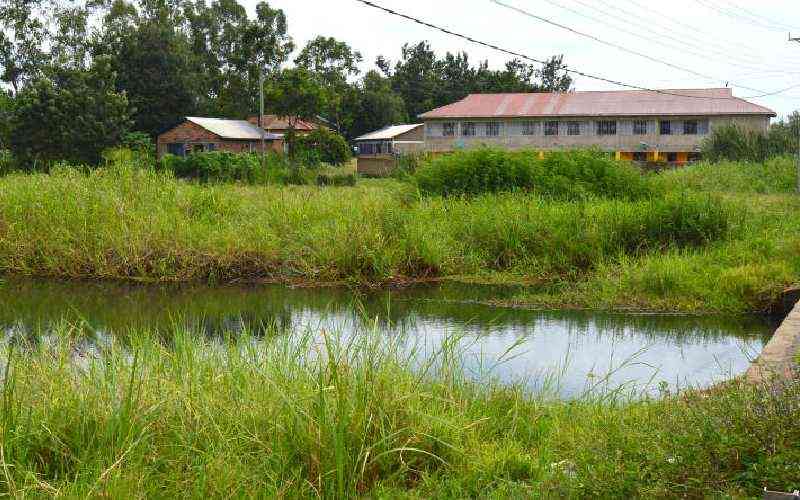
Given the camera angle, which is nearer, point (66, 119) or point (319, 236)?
point (319, 236)

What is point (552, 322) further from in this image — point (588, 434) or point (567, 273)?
point (588, 434)

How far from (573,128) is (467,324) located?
109ft

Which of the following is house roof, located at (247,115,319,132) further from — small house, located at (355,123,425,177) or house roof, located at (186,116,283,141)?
small house, located at (355,123,425,177)

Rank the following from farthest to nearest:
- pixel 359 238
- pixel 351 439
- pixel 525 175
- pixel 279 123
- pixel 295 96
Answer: pixel 279 123
pixel 295 96
pixel 525 175
pixel 359 238
pixel 351 439

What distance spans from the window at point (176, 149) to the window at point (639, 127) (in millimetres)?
20798

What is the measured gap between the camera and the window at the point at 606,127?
42156 mm

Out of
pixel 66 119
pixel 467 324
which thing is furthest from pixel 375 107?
pixel 467 324

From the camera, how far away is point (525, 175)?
19.4 meters

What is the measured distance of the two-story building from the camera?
40.4m

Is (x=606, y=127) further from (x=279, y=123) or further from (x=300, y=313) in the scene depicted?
(x=300, y=313)

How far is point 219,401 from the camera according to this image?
532 cm

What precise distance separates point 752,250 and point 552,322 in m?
4.04

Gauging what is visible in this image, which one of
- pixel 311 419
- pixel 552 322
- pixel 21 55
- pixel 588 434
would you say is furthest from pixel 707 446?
pixel 21 55

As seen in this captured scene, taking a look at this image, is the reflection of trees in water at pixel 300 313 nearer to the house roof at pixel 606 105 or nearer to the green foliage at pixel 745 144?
the green foliage at pixel 745 144
